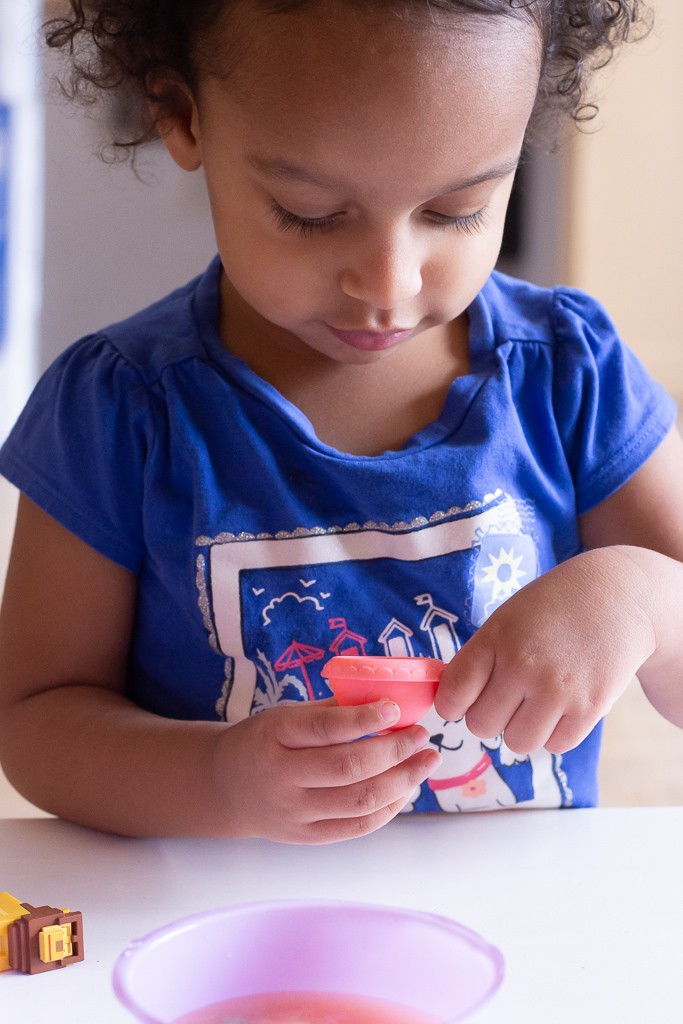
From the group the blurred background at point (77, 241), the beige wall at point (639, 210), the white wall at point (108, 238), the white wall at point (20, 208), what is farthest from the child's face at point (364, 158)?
the beige wall at point (639, 210)

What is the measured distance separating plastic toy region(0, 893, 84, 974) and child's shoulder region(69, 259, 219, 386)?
0.40 metres

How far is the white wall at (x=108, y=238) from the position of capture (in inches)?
55.7

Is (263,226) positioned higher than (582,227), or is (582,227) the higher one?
(263,226)

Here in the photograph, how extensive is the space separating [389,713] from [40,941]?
0.18 m

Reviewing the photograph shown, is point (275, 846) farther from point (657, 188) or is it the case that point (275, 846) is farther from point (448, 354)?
point (657, 188)

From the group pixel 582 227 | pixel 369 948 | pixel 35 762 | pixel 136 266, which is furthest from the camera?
pixel 582 227

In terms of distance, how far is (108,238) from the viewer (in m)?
1.44

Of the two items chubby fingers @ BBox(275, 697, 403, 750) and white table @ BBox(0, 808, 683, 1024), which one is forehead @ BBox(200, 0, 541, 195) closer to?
chubby fingers @ BBox(275, 697, 403, 750)

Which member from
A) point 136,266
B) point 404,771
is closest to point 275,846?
point 404,771

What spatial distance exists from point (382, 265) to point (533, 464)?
9.3 inches

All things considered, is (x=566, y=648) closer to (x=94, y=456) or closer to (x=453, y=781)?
(x=453, y=781)

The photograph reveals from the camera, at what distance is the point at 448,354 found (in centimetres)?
77

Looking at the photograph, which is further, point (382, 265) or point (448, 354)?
point (448, 354)

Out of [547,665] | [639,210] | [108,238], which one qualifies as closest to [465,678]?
[547,665]
